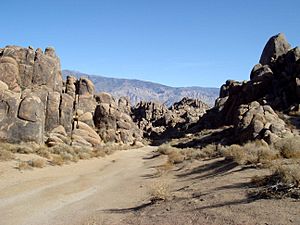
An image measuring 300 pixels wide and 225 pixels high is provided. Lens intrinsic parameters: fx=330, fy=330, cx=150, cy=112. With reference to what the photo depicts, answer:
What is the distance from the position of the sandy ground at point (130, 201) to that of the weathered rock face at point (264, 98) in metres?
10.4

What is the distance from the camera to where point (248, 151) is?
17.5 meters

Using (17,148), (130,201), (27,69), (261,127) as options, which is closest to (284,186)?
(130,201)

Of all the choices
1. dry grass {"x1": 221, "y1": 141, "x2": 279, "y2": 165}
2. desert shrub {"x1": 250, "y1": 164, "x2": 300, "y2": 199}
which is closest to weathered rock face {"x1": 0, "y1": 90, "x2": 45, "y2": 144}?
dry grass {"x1": 221, "y1": 141, "x2": 279, "y2": 165}

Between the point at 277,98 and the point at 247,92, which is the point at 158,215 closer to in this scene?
the point at 277,98

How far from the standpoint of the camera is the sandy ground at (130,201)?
8430 mm

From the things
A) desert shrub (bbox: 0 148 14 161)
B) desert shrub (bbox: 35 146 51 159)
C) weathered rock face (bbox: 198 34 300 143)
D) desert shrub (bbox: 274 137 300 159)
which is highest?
weathered rock face (bbox: 198 34 300 143)

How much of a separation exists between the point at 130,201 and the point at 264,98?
37.8 meters

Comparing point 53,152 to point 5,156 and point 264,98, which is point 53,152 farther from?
point 264,98

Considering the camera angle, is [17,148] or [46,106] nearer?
[17,148]

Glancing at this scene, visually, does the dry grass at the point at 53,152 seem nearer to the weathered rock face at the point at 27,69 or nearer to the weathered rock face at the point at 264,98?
the weathered rock face at the point at 27,69

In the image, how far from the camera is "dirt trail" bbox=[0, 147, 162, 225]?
10656 mm

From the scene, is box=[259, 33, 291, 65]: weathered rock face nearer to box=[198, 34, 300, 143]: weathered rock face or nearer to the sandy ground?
box=[198, 34, 300, 143]: weathered rock face

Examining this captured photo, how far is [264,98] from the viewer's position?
46125mm

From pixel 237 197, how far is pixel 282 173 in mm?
1675
